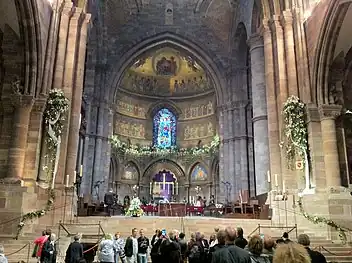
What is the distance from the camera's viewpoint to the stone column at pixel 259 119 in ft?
67.4

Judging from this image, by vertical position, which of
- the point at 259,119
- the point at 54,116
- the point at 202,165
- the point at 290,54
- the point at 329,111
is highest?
the point at 290,54

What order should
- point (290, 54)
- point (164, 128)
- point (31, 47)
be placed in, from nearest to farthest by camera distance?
point (31, 47) < point (290, 54) < point (164, 128)

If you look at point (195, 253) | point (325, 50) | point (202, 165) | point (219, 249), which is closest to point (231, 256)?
point (219, 249)

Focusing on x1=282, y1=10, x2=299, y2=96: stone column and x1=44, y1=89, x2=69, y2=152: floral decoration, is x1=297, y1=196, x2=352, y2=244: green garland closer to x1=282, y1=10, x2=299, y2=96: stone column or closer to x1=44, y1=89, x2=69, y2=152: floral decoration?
x1=282, y1=10, x2=299, y2=96: stone column

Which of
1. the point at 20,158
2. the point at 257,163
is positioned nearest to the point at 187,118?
the point at 257,163

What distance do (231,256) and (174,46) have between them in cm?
3095

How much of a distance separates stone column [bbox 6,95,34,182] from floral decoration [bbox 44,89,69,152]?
2.42 feet

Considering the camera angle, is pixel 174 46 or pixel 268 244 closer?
pixel 268 244

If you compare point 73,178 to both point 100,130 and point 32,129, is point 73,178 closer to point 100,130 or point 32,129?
point 32,129

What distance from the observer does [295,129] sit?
15.8 meters

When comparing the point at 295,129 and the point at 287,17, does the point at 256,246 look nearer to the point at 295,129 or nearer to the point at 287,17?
the point at 295,129

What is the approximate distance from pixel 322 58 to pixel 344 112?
246 centimetres

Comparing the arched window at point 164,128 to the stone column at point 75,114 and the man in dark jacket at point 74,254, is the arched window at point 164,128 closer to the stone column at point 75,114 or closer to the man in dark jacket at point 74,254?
the stone column at point 75,114

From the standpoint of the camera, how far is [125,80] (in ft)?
129
